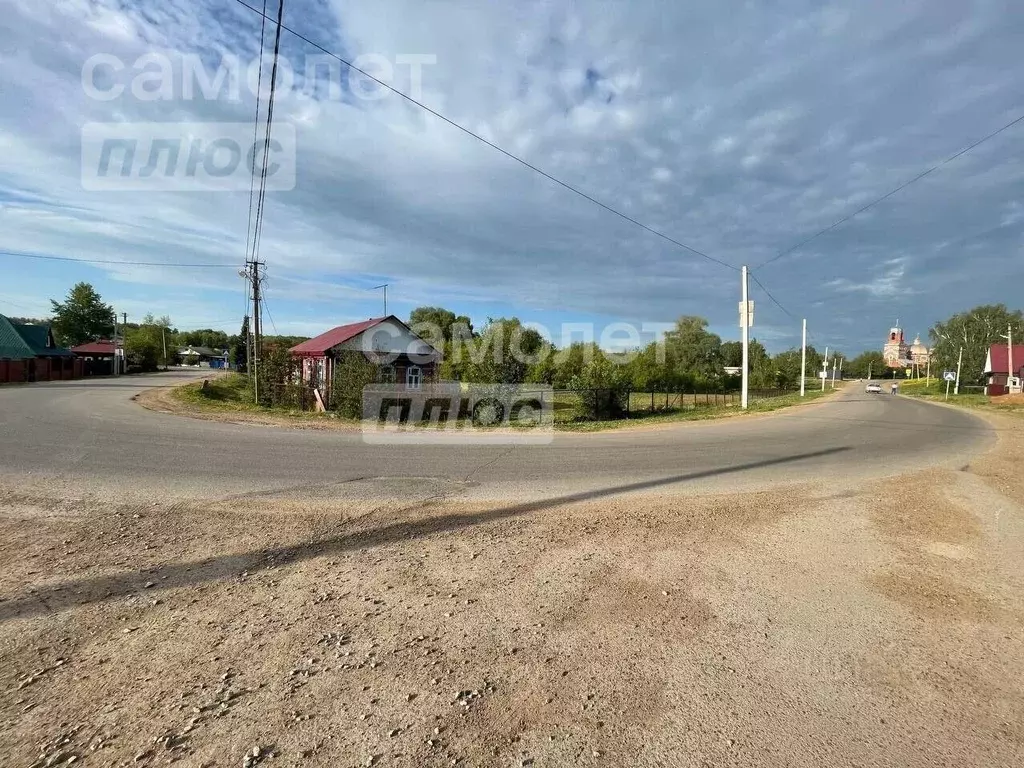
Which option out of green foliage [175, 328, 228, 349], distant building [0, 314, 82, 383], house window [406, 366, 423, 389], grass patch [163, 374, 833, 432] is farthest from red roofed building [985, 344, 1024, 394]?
green foliage [175, 328, 228, 349]

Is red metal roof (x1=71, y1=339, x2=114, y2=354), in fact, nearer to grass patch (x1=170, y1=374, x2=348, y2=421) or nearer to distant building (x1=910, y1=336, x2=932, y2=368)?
grass patch (x1=170, y1=374, x2=348, y2=421)

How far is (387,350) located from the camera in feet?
84.9

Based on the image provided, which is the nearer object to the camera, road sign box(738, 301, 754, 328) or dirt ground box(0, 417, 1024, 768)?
dirt ground box(0, 417, 1024, 768)

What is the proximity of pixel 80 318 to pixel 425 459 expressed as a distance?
80.1 m

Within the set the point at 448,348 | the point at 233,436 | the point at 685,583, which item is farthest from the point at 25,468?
the point at 448,348

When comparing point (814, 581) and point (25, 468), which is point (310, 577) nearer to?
point (814, 581)

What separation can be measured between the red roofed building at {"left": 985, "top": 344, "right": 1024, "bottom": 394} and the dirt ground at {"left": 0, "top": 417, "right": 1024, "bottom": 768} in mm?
62424

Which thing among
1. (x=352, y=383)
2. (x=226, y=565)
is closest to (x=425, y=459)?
(x=226, y=565)

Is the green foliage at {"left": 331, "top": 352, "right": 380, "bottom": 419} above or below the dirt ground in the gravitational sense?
above

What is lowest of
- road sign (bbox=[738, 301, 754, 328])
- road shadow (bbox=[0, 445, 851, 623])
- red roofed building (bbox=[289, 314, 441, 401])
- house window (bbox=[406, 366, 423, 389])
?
road shadow (bbox=[0, 445, 851, 623])

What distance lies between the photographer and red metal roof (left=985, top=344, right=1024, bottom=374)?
5056 centimetres

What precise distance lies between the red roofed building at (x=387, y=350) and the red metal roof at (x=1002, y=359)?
58.0 meters

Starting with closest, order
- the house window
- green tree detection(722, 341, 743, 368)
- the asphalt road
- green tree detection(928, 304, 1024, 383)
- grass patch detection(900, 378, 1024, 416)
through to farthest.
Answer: the asphalt road → the house window → grass patch detection(900, 378, 1024, 416) → green tree detection(928, 304, 1024, 383) → green tree detection(722, 341, 743, 368)

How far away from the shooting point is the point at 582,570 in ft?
13.8
